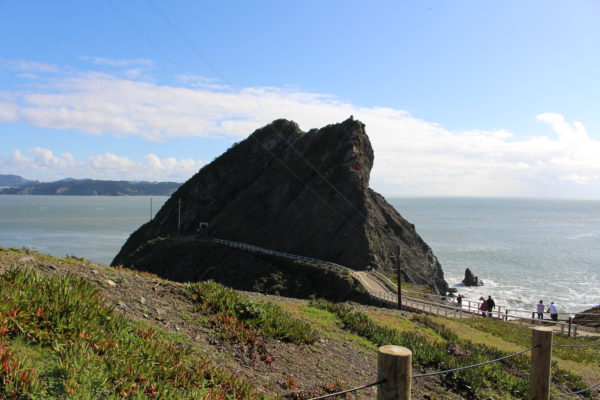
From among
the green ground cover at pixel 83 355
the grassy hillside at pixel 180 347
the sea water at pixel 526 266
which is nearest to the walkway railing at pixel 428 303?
the sea water at pixel 526 266

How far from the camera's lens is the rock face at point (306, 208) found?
59.9 metres

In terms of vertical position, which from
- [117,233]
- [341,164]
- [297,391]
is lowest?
[117,233]

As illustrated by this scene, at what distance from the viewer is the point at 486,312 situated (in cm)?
2897

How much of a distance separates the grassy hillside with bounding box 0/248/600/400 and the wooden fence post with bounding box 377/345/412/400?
11.2ft

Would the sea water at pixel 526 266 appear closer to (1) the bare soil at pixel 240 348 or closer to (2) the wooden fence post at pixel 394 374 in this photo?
(1) the bare soil at pixel 240 348

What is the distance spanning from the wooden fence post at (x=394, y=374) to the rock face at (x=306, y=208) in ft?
168

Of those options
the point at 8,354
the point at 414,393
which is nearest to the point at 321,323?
the point at 414,393

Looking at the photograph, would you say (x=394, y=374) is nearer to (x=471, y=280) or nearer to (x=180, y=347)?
(x=180, y=347)

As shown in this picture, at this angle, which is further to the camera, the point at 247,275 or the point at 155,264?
the point at 155,264

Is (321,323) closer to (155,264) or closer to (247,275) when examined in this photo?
(247,275)

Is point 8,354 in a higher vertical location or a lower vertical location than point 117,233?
higher

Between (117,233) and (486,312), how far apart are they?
110 m

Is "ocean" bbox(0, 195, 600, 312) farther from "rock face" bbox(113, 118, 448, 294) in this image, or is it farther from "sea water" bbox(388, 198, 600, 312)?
"rock face" bbox(113, 118, 448, 294)

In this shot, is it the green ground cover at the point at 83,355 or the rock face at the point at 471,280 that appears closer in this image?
the green ground cover at the point at 83,355
